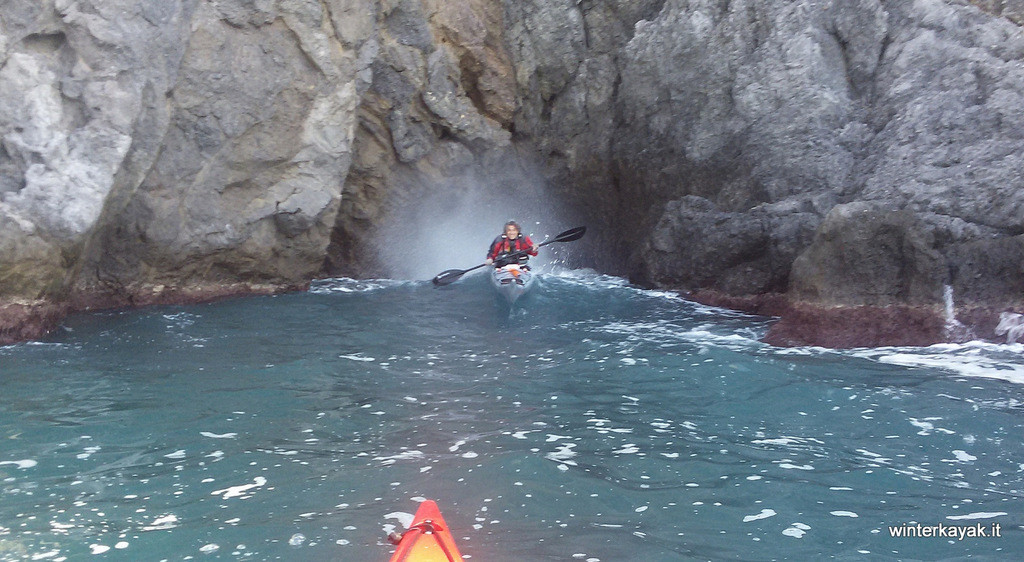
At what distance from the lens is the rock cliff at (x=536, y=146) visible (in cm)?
891

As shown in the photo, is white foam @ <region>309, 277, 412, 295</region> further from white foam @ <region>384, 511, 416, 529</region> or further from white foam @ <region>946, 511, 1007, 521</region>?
white foam @ <region>946, 511, 1007, 521</region>

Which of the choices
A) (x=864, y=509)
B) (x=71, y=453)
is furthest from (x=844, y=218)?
(x=71, y=453)

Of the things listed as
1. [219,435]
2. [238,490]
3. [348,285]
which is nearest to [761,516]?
[238,490]

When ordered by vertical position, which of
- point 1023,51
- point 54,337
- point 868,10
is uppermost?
point 868,10

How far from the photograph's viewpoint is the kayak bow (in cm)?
331

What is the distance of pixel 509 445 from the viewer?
215 inches

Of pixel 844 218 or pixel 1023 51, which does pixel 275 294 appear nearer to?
pixel 844 218

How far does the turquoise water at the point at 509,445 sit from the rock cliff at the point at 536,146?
3.83ft

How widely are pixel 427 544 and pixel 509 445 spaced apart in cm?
209

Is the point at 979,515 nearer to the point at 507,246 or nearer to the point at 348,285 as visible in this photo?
the point at 507,246

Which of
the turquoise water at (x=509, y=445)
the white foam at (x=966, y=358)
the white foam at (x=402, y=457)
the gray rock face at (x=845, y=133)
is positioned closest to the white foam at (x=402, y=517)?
the turquoise water at (x=509, y=445)

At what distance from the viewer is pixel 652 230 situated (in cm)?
1303

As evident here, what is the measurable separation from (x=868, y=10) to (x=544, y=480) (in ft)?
27.7

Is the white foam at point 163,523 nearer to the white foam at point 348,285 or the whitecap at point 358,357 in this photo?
the whitecap at point 358,357
